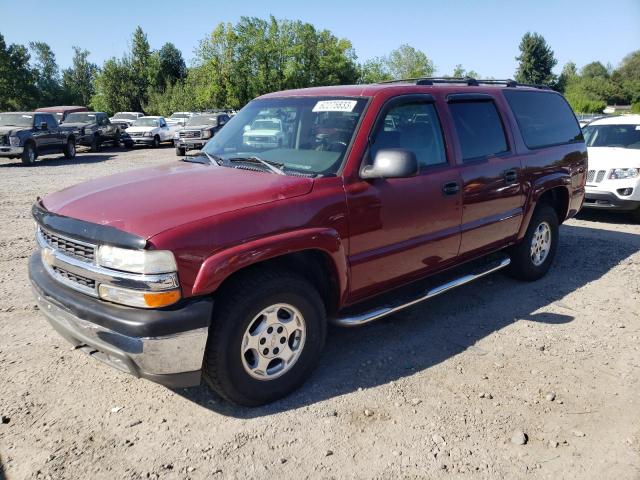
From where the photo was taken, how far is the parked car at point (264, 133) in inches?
153

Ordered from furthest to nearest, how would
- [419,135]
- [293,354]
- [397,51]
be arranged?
1. [397,51]
2. [419,135]
3. [293,354]

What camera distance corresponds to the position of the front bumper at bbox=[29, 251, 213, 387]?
266cm

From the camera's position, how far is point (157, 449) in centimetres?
284

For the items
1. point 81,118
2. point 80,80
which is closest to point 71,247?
point 81,118

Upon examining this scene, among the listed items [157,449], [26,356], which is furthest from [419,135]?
[26,356]

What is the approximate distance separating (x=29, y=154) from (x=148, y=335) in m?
17.9

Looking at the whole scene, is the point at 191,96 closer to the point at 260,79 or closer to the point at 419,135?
the point at 260,79

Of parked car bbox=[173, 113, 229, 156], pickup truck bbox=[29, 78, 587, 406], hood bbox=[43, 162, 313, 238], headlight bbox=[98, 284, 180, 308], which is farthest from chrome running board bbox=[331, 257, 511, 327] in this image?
parked car bbox=[173, 113, 229, 156]

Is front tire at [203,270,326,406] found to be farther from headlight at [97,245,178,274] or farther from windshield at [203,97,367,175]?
windshield at [203,97,367,175]

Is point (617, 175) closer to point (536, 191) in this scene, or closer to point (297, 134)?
point (536, 191)

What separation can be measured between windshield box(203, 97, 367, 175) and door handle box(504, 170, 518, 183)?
67.5 inches

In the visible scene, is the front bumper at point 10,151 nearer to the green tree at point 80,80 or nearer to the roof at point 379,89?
the roof at point 379,89

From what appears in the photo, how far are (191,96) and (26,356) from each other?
165ft

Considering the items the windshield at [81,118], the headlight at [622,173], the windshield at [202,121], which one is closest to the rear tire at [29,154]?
the windshield at [202,121]
